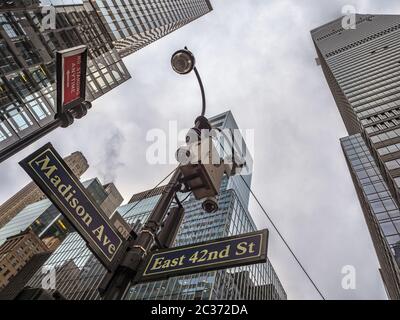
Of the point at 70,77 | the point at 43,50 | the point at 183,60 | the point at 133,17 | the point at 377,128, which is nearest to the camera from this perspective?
the point at 70,77

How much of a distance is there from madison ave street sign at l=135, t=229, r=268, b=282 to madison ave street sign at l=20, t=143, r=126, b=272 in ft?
1.61

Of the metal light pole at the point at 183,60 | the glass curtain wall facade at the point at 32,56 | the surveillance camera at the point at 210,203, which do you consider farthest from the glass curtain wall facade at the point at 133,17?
the surveillance camera at the point at 210,203

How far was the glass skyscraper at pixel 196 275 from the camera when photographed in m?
55.9

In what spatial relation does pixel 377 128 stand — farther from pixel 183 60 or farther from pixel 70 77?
pixel 70 77

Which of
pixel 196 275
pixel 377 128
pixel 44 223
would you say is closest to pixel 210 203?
pixel 377 128

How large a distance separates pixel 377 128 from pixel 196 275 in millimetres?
41731

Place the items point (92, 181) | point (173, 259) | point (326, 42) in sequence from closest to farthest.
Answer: point (173, 259)
point (326, 42)
point (92, 181)

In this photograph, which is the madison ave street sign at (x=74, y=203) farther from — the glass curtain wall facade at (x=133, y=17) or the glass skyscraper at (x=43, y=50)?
the glass curtain wall facade at (x=133, y=17)

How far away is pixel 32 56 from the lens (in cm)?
3253

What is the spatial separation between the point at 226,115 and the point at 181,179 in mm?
148604
